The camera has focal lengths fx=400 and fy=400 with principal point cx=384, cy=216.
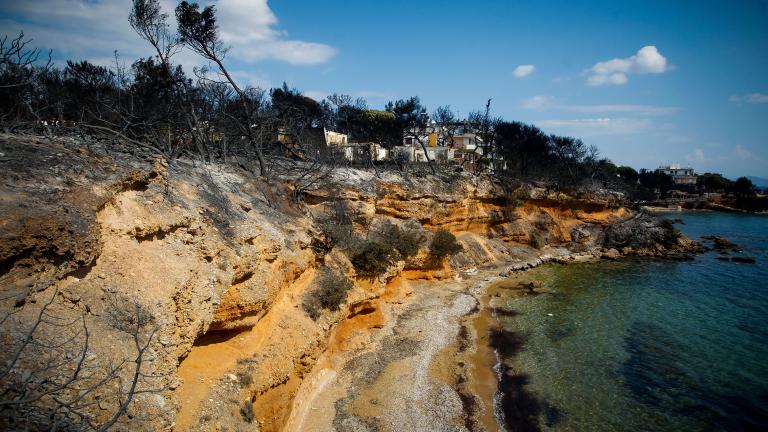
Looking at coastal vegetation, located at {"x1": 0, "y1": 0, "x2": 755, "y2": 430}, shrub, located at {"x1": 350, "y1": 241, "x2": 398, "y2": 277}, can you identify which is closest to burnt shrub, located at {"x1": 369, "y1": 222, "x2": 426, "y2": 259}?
coastal vegetation, located at {"x1": 0, "y1": 0, "x2": 755, "y2": 430}

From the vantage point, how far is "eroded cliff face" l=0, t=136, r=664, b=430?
6.72 metres

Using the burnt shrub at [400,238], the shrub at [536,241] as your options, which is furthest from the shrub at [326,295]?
the shrub at [536,241]

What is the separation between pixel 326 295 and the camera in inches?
564

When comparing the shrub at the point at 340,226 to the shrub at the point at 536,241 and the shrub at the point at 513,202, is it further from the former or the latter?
the shrub at the point at 536,241

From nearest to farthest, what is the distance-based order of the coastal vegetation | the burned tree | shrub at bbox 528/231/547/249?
the burned tree, the coastal vegetation, shrub at bbox 528/231/547/249

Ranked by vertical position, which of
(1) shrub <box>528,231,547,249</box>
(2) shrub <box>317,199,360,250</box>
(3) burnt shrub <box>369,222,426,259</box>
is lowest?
(1) shrub <box>528,231,547,249</box>

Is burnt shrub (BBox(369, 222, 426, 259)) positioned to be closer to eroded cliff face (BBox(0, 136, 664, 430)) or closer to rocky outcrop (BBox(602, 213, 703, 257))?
eroded cliff face (BBox(0, 136, 664, 430))

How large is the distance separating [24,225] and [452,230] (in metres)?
28.7

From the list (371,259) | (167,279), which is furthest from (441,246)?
(167,279)

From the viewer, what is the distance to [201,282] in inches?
369

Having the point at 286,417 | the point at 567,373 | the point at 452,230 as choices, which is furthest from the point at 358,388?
the point at 452,230

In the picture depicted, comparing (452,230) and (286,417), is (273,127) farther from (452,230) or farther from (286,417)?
(286,417)

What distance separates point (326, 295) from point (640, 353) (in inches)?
538

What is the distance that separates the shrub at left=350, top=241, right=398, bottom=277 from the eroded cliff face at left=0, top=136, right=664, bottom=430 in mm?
1932
